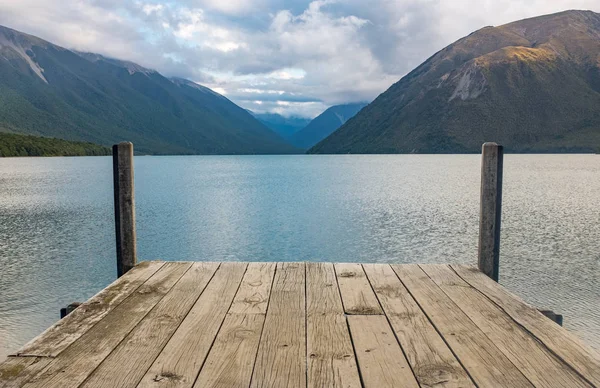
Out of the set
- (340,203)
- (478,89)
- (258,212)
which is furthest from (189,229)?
(478,89)

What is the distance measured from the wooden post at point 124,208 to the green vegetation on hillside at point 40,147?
14534cm

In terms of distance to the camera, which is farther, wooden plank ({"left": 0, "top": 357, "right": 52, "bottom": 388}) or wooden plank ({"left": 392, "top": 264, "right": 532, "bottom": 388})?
wooden plank ({"left": 392, "top": 264, "right": 532, "bottom": 388})

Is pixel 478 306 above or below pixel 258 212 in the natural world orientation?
above

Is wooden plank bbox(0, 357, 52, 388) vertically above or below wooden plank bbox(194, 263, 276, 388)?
above

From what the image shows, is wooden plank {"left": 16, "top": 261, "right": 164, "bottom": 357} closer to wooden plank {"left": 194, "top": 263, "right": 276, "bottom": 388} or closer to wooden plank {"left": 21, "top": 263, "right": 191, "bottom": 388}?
wooden plank {"left": 21, "top": 263, "right": 191, "bottom": 388}

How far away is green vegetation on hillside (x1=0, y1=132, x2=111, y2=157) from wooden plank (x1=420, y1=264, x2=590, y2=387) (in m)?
149

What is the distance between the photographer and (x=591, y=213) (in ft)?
97.2

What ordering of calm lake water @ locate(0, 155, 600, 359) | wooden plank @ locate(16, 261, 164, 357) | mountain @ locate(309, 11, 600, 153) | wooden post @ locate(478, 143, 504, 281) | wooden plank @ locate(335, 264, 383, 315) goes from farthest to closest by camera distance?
mountain @ locate(309, 11, 600, 153), calm lake water @ locate(0, 155, 600, 359), wooden post @ locate(478, 143, 504, 281), wooden plank @ locate(335, 264, 383, 315), wooden plank @ locate(16, 261, 164, 357)

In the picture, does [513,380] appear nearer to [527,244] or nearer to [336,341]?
[336,341]

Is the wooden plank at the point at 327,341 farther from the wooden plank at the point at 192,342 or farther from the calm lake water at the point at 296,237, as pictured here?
the calm lake water at the point at 296,237

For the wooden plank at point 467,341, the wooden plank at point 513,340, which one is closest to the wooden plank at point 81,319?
the wooden plank at point 467,341

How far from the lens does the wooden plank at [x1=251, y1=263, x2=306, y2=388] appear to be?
122 inches

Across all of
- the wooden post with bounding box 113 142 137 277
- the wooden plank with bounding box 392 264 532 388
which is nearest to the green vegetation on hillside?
the wooden post with bounding box 113 142 137 277

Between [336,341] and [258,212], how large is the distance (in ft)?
101
